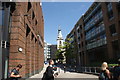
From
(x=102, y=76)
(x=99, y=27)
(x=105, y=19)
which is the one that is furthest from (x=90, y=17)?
(x=102, y=76)

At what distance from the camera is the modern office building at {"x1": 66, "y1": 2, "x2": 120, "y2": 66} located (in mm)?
24312

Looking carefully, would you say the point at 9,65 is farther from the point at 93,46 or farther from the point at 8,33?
the point at 93,46

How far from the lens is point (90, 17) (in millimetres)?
38031

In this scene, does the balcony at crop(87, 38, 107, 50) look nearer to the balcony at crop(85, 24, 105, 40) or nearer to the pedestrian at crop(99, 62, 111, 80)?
the balcony at crop(85, 24, 105, 40)

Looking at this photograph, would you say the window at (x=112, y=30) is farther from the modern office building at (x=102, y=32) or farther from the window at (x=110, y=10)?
the window at (x=110, y=10)

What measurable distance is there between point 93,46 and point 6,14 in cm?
3006

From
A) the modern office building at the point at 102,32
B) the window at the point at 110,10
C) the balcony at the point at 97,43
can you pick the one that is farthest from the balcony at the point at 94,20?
the balcony at the point at 97,43

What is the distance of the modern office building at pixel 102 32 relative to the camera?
24312mm

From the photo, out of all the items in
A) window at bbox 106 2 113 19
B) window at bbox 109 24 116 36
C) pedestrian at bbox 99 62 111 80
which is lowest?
pedestrian at bbox 99 62 111 80

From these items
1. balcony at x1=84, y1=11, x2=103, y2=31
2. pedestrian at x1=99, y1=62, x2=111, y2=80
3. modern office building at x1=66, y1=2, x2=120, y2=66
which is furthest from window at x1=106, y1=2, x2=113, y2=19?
pedestrian at x1=99, y1=62, x2=111, y2=80

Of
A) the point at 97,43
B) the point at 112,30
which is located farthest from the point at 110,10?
the point at 97,43

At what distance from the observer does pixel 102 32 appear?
97.7 ft

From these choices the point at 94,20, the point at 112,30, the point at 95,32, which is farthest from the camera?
the point at 94,20

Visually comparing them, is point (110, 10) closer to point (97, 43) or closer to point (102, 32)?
point (102, 32)
